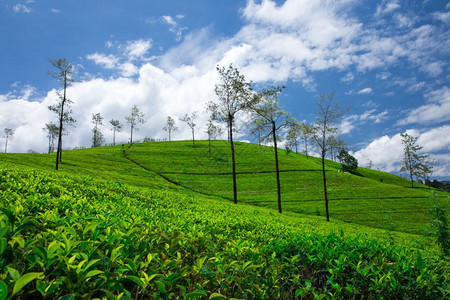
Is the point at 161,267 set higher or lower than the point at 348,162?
lower

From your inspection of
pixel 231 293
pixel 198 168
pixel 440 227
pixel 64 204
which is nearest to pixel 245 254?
pixel 231 293

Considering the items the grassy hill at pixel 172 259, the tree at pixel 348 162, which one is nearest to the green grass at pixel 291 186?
the grassy hill at pixel 172 259

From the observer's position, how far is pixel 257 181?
62.6m

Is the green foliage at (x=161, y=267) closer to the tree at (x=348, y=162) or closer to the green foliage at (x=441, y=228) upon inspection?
the green foliage at (x=441, y=228)

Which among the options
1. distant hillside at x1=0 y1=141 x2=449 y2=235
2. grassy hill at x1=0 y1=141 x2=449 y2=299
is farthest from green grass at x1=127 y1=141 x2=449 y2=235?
grassy hill at x1=0 y1=141 x2=449 y2=299

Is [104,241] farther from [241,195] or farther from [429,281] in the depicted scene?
[241,195]

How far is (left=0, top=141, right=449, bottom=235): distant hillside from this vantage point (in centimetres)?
4069

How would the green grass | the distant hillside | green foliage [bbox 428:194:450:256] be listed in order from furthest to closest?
1. the green grass
2. the distant hillside
3. green foliage [bbox 428:194:450:256]

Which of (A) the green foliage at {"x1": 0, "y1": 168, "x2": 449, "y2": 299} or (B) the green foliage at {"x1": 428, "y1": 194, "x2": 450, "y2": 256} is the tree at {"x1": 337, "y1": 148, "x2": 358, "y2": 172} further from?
(A) the green foliage at {"x1": 0, "y1": 168, "x2": 449, "y2": 299}

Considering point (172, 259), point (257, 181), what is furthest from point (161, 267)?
point (257, 181)

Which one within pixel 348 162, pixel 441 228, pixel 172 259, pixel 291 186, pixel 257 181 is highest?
pixel 348 162

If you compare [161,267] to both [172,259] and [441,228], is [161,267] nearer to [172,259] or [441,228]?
[172,259]

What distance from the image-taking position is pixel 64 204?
5.64 meters

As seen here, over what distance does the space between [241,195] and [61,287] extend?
166 feet
